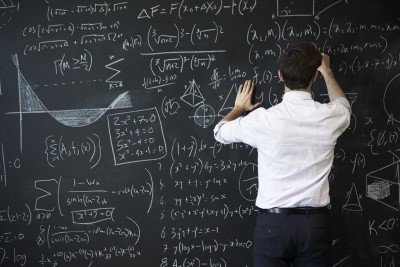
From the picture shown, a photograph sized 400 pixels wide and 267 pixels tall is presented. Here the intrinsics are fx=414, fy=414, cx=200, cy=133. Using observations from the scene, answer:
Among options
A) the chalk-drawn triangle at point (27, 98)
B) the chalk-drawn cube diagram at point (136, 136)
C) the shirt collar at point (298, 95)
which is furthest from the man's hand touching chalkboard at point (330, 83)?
the chalk-drawn triangle at point (27, 98)

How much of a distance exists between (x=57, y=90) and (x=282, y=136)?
1.70 meters

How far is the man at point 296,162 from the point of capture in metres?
2.17

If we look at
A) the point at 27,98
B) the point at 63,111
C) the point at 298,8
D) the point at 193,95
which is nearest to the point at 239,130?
the point at 193,95

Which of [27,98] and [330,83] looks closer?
[330,83]

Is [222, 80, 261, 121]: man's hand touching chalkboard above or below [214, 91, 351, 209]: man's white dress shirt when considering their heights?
above

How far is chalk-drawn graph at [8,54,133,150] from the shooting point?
2924 millimetres

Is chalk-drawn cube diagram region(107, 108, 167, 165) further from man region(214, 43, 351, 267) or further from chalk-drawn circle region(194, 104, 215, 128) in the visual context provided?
man region(214, 43, 351, 267)

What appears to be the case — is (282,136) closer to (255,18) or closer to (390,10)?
(255,18)

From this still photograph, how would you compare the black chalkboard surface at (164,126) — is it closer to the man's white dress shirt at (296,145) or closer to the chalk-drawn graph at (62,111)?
the chalk-drawn graph at (62,111)

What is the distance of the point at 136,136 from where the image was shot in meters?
2.92

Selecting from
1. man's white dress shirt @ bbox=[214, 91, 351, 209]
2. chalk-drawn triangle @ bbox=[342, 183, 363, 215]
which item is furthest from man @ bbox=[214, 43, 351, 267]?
chalk-drawn triangle @ bbox=[342, 183, 363, 215]

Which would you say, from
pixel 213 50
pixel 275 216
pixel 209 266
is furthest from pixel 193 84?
pixel 209 266

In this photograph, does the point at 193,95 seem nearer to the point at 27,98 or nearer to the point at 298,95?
the point at 298,95

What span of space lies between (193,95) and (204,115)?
0.52 ft
